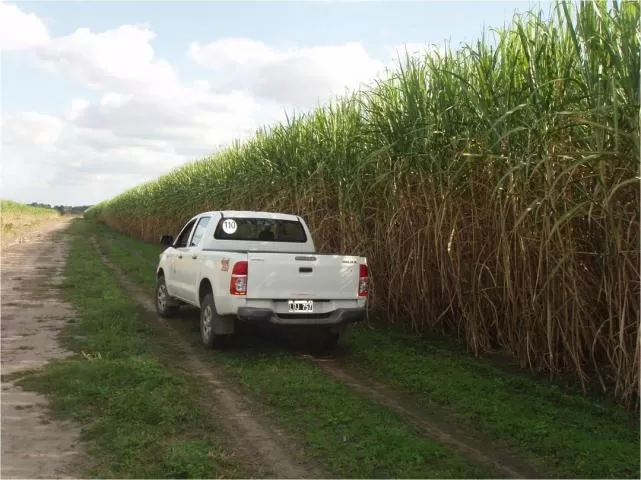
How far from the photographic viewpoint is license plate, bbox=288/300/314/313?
23.5ft

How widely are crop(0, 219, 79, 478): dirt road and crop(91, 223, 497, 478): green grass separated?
1728 millimetres

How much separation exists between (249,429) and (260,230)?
4.45 m

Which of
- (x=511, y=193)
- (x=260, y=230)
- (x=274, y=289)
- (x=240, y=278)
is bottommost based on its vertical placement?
(x=274, y=289)

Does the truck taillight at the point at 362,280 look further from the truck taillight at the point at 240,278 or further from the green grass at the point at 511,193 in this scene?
the truck taillight at the point at 240,278

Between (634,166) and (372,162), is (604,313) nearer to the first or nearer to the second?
(634,166)

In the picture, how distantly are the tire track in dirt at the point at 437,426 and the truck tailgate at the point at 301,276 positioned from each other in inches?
35.0

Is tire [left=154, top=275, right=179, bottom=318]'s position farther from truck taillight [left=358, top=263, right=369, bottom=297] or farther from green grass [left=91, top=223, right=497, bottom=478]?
truck taillight [left=358, top=263, right=369, bottom=297]

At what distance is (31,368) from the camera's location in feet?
21.5

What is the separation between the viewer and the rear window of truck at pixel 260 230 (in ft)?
28.7

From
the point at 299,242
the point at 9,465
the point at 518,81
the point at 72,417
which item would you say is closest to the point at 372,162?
the point at 299,242

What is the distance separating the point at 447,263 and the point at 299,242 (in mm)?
2488

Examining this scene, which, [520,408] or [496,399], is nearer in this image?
[520,408]

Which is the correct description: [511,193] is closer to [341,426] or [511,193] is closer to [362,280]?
[362,280]

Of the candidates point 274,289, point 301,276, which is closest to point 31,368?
point 274,289
